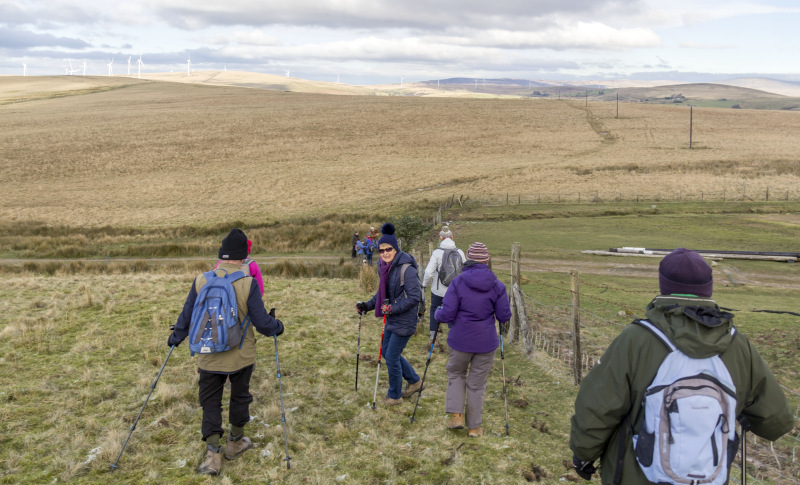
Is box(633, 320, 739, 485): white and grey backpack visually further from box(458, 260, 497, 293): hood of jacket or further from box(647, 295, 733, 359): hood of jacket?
box(458, 260, 497, 293): hood of jacket

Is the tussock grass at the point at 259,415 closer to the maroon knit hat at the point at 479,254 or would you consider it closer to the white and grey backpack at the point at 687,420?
the maroon knit hat at the point at 479,254

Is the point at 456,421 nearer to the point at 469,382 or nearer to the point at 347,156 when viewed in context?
the point at 469,382

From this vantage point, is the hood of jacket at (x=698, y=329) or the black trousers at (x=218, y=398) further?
the black trousers at (x=218, y=398)

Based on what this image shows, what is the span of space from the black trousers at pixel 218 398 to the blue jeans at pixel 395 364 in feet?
6.47

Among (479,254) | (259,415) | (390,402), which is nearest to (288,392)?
(259,415)

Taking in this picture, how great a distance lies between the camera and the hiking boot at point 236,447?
586 centimetres

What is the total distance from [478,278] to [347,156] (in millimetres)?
52509

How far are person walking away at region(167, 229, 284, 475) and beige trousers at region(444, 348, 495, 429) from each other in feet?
7.16

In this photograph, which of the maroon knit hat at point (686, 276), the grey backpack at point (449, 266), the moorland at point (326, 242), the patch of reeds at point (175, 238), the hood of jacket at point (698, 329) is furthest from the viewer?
the patch of reeds at point (175, 238)

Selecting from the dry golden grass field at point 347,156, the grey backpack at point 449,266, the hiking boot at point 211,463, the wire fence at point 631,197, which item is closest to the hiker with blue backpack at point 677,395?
the hiking boot at point 211,463

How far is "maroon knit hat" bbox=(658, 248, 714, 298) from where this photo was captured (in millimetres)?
3094

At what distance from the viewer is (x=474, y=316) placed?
617 cm

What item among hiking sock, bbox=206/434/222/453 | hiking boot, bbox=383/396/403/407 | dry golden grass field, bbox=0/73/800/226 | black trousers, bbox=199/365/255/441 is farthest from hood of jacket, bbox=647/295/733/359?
dry golden grass field, bbox=0/73/800/226

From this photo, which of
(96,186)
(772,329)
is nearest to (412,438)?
(772,329)
